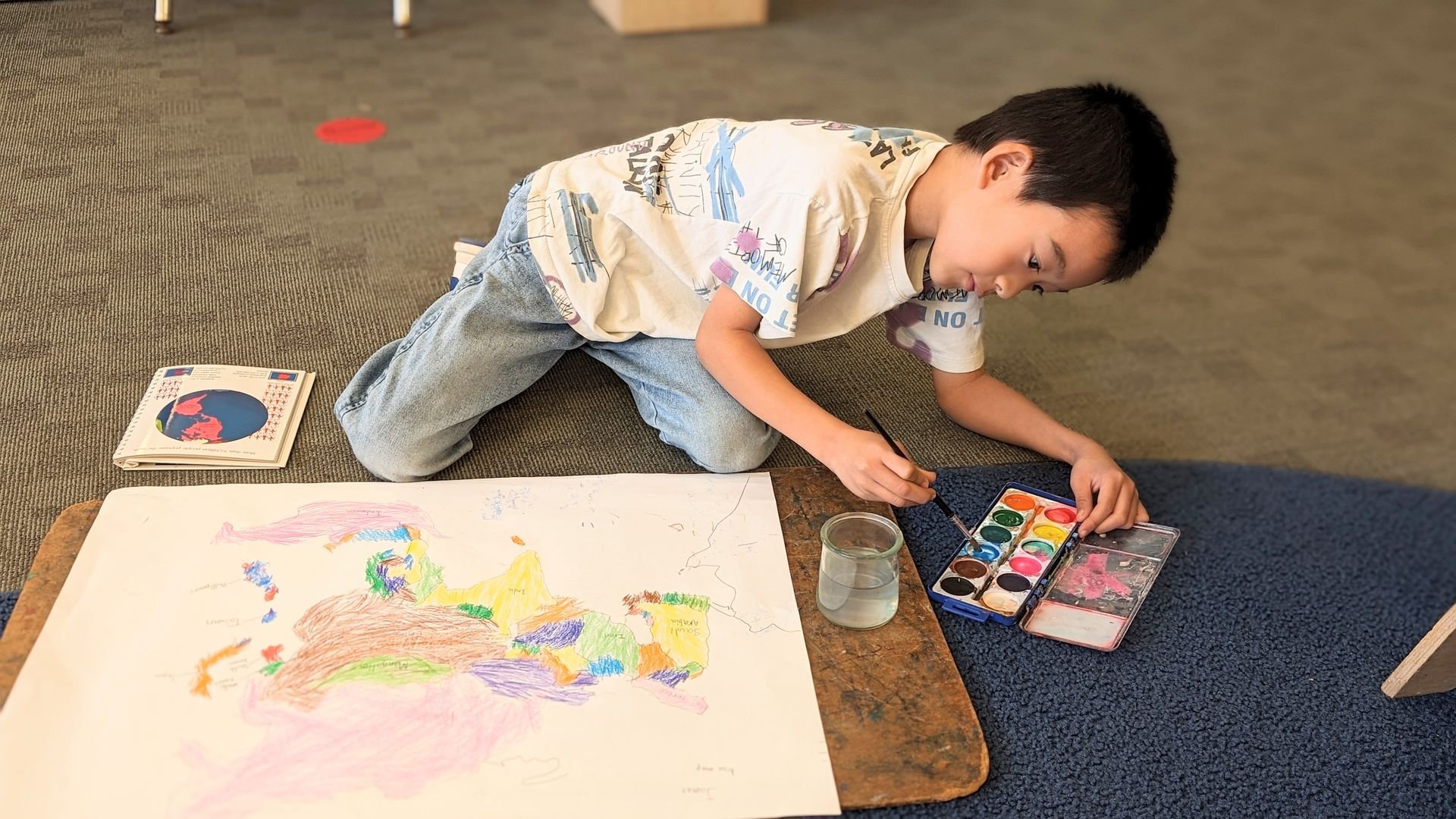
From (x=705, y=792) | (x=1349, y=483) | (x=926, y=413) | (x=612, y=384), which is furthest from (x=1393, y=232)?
(x=705, y=792)

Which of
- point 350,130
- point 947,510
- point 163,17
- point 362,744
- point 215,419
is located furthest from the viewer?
point 163,17

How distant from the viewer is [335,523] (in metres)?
1.00

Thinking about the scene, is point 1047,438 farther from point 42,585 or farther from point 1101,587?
point 42,585

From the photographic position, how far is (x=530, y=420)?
122 cm

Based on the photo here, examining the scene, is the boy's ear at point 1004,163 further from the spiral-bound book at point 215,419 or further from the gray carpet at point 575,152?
the spiral-bound book at point 215,419

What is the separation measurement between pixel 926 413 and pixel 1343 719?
1.68 ft

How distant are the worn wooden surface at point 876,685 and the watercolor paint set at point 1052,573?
2.1 inches

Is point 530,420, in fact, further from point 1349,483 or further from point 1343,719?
point 1349,483

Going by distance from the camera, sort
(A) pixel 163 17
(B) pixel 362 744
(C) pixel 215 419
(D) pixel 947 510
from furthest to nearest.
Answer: (A) pixel 163 17
(C) pixel 215 419
(D) pixel 947 510
(B) pixel 362 744

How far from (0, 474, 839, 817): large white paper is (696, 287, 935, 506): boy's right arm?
10 cm

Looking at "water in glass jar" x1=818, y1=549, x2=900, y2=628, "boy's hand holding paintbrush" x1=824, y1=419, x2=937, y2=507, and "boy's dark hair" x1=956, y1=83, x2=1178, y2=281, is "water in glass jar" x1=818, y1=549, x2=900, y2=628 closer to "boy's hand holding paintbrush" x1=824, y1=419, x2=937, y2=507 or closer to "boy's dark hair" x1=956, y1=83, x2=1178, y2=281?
"boy's hand holding paintbrush" x1=824, y1=419, x2=937, y2=507

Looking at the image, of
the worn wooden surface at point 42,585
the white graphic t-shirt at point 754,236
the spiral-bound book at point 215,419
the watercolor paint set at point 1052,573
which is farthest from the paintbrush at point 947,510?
the worn wooden surface at point 42,585

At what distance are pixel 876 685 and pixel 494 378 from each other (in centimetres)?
50

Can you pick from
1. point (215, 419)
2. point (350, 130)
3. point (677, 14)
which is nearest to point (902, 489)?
point (215, 419)
